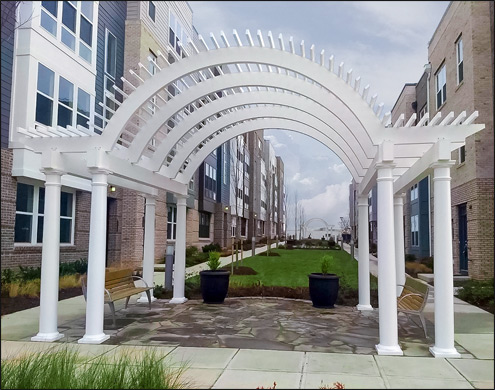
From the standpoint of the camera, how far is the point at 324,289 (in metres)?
10.3

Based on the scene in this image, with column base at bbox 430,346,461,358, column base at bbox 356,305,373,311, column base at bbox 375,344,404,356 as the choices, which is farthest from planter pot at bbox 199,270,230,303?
column base at bbox 430,346,461,358

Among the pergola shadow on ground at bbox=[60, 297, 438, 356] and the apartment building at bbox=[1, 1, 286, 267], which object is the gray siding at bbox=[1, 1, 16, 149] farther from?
the pergola shadow on ground at bbox=[60, 297, 438, 356]

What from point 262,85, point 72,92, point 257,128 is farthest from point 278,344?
point 72,92

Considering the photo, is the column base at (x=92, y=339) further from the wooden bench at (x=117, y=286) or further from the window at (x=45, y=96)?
the window at (x=45, y=96)

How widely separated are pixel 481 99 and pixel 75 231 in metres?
14.3

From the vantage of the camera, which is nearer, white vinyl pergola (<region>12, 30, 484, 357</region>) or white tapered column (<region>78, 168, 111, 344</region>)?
white vinyl pergola (<region>12, 30, 484, 357</region>)

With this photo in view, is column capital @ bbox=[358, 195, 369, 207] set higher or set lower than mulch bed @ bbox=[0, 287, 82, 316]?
higher

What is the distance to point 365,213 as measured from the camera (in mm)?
10633

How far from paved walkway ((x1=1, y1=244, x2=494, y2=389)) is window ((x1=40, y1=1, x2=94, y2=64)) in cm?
867

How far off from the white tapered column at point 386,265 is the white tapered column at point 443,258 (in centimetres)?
58

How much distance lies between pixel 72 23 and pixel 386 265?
13.6 m

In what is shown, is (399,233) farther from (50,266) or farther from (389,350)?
(50,266)

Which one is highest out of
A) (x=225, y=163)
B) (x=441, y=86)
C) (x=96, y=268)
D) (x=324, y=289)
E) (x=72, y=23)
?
(x=72, y=23)

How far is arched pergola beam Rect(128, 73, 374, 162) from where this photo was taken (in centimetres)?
780
